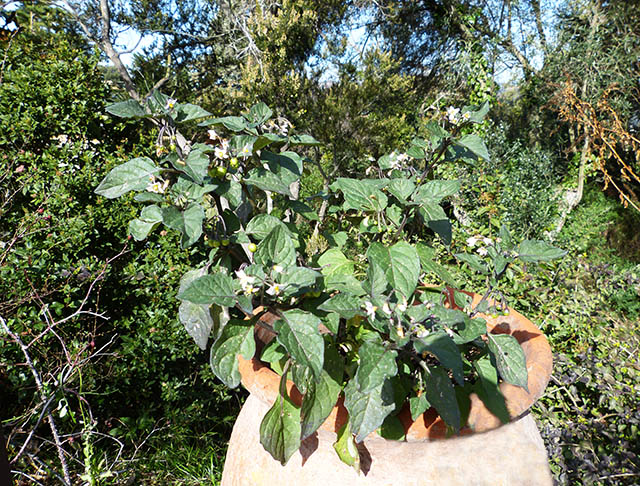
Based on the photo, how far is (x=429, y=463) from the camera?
0.76 m

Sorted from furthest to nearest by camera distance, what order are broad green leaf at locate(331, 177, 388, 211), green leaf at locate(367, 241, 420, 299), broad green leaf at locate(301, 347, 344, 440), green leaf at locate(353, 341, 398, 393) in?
broad green leaf at locate(331, 177, 388, 211) < green leaf at locate(367, 241, 420, 299) < broad green leaf at locate(301, 347, 344, 440) < green leaf at locate(353, 341, 398, 393)

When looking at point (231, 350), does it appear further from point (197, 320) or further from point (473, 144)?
point (473, 144)

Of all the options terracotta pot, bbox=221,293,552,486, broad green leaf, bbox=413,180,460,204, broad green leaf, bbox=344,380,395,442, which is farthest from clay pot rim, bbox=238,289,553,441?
broad green leaf, bbox=413,180,460,204

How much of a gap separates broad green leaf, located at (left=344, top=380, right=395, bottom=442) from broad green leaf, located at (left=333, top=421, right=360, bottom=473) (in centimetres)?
9

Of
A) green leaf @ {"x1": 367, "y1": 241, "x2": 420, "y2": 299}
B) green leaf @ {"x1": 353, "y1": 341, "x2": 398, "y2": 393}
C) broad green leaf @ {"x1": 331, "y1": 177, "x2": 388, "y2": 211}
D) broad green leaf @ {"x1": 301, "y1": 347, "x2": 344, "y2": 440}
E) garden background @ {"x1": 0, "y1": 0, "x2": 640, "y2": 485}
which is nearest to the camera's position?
green leaf @ {"x1": 353, "y1": 341, "x2": 398, "y2": 393}

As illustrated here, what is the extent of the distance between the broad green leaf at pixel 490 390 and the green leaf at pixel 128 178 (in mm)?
795

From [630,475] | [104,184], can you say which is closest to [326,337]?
[104,184]

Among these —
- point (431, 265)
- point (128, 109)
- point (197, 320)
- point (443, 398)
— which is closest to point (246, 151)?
point (128, 109)

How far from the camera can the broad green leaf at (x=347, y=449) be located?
30.0 inches

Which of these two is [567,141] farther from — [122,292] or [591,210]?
[122,292]

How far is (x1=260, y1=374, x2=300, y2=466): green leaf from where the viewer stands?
0.78 m

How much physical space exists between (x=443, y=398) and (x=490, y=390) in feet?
0.53

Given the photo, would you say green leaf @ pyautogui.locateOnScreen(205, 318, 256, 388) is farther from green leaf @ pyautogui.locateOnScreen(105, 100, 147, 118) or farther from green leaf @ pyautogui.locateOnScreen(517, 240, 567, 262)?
green leaf @ pyautogui.locateOnScreen(517, 240, 567, 262)

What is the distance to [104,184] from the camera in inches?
32.0
